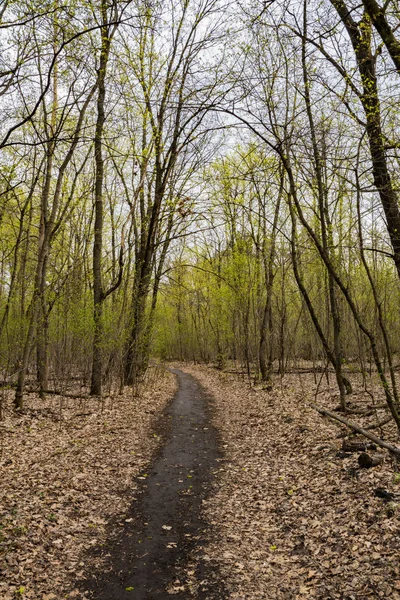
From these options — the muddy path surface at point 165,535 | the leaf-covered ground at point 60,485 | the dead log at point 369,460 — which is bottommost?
the muddy path surface at point 165,535

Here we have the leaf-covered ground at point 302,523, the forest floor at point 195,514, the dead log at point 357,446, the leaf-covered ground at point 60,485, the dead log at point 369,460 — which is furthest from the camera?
the dead log at point 357,446

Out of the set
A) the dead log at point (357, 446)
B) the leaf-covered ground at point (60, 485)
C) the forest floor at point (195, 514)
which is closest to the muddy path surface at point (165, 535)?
the forest floor at point (195, 514)

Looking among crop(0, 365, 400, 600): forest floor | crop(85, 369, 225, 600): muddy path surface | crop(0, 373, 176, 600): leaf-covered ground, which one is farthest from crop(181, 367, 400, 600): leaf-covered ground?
crop(0, 373, 176, 600): leaf-covered ground

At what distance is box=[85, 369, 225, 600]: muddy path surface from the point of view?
416 cm

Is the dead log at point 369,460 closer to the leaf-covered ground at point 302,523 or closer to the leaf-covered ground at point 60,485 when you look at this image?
the leaf-covered ground at point 302,523

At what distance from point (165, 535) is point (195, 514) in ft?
2.31

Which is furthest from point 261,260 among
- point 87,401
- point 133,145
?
point 87,401

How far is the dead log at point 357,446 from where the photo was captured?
22.2 feet

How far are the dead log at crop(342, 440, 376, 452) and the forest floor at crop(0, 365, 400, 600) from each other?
212 millimetres

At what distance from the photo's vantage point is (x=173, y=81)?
1421cm

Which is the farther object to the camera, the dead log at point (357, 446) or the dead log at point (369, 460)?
the dead log at point (357, 446)

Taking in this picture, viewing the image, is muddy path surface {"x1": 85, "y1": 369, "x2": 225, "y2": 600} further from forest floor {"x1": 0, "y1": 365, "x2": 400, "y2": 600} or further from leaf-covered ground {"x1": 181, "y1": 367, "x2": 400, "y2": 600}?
leaf-covered ground {"x1": 181, "y1": 367, "x2": 400, "y2": 600}

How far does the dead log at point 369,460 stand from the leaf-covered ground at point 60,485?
3.64 m

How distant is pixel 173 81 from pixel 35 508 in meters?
13.7
